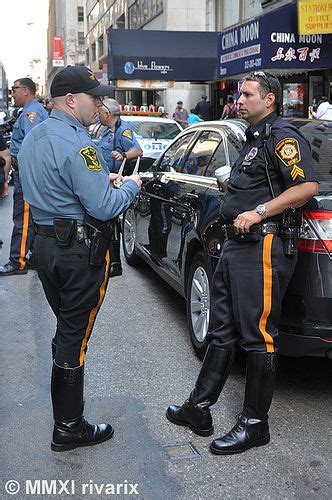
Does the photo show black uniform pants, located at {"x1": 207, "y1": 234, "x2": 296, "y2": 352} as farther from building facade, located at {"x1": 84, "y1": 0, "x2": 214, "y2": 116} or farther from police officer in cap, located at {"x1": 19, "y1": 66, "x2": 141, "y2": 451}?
building facade, located at {"x1": 84, "y1": 0, "x2": 214, "y2": 116}

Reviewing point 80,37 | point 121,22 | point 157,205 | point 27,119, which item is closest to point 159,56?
point 27,119

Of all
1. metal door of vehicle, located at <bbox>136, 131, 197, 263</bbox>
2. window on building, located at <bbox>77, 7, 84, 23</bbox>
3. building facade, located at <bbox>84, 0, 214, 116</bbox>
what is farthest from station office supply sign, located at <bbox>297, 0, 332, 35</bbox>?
window on building, located at <bbox>77, 7, 84, 23</bbox>

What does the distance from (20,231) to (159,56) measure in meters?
15.2

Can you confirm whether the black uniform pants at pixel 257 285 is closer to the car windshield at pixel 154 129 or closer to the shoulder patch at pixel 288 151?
the shoulder patch at pixel 288 151

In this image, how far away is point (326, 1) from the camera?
11.6 m

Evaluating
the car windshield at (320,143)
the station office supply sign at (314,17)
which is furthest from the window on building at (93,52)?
Answer: the car windshield at (320,143)

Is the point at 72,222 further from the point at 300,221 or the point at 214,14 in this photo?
the point at 214,14

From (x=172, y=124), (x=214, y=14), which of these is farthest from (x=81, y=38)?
(x=172, y=124)

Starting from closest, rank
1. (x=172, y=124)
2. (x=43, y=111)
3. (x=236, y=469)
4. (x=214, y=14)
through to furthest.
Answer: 1. (x=236, y=469)
2. (x=43, y=111)
3. (x=172, y=124)
4. (x=214, y=14)

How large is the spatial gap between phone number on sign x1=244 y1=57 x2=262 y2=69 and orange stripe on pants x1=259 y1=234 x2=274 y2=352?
1092cm

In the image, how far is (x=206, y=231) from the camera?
171 inches

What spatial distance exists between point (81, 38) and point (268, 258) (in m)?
84.9

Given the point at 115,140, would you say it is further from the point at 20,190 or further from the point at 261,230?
the point at 261,230

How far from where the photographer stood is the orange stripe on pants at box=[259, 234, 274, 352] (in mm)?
3213
